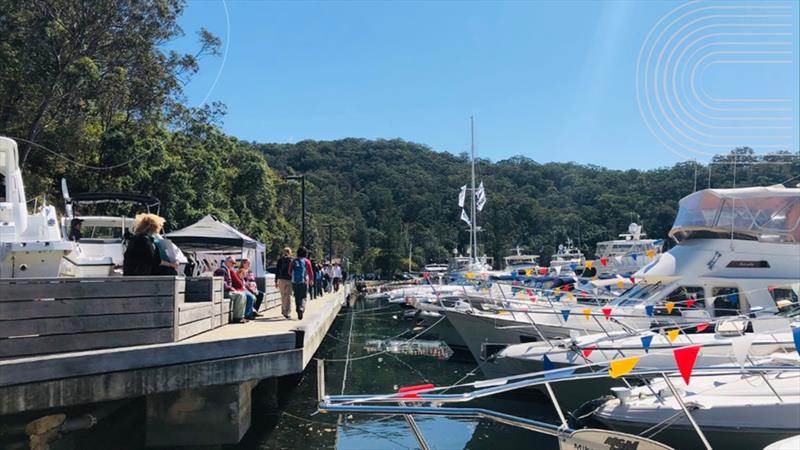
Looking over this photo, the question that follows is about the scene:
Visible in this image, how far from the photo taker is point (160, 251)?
8.61 meters

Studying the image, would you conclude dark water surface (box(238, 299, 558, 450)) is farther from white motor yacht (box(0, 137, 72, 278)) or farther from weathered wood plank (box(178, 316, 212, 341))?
white motor yacht (box(0, 137, 72, 278))

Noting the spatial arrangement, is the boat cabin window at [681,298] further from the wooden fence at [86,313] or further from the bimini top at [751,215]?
the wooden fence at [86,313]

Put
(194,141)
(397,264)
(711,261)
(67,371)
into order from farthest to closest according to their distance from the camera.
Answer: (397,264) < (194,141) < (711,261) < (67,371)

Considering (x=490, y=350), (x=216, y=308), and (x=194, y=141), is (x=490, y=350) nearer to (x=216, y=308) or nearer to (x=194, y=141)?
(x=216, y=308)

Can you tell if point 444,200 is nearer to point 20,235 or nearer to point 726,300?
point 726,300

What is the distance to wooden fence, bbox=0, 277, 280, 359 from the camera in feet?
22.6

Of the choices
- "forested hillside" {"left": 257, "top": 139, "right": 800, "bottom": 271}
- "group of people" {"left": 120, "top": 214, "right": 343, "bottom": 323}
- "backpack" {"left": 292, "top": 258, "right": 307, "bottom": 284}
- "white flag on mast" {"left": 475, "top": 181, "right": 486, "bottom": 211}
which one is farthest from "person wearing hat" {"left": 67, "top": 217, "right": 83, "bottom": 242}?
"forested hillside" {"left": 257, "top": 139, "right": 800, "bottom": 271}

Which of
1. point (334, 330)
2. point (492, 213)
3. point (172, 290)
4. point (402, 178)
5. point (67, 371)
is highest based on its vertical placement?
point (402, 178)

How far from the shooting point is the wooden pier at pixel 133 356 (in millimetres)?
6820

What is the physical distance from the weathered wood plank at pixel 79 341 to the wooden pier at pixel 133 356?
0.01 meters

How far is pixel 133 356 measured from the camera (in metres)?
7.24

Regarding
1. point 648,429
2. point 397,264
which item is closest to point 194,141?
point 648,429

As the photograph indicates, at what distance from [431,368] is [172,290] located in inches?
523

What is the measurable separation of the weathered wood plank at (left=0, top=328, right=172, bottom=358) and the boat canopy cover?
9.81m
